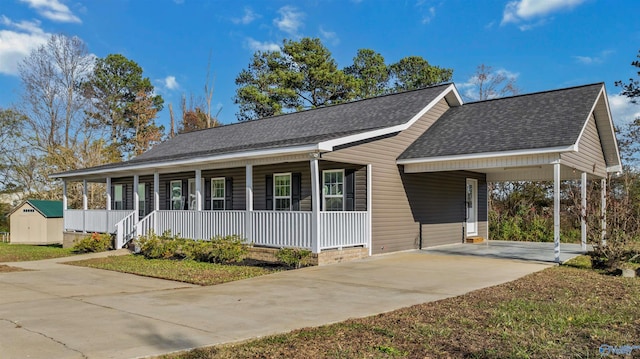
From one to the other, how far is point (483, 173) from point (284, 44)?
21097mm

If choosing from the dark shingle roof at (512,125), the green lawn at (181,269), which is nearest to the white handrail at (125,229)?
the green lawn at (181,269)

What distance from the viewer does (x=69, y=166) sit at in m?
31.2

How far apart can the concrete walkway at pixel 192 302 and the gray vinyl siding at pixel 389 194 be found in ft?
5.79

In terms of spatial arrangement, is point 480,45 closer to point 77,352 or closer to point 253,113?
point 253,113

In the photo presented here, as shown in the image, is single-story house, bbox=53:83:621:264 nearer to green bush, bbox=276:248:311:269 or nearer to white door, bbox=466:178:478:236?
white door, bbox=466:178:478:236

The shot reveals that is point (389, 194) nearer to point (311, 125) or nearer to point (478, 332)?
point (311, 125)

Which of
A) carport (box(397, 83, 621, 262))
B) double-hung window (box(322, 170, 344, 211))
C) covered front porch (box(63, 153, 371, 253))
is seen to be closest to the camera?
carport (box(397, 83, 621, 262))

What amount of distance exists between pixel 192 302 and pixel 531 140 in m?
9.06

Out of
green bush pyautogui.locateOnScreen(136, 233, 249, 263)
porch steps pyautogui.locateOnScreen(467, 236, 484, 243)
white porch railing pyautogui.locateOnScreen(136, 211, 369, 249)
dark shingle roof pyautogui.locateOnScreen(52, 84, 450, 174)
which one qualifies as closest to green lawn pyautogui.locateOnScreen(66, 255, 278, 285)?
green bush pyautogui.locateOnScreen(136, 233, 249, 263)

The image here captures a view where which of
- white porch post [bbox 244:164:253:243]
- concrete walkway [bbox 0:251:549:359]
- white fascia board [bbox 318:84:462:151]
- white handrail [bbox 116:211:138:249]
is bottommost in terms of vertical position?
concrete walkway [bbox 0:251:549:359]

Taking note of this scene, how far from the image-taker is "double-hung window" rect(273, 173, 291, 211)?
51.0ft

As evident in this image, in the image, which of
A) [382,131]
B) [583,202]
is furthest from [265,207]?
[583,202]

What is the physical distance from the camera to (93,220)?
18.8m

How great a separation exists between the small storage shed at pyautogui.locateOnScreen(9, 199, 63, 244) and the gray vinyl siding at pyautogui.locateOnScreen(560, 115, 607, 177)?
25.1 metres
